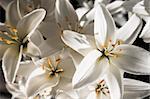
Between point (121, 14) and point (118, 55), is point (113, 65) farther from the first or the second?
point (121, 14)

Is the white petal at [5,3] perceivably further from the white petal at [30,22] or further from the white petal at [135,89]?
the white petal at [135,89]

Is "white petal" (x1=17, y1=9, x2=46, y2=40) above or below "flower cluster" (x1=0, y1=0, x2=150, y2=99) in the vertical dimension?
above

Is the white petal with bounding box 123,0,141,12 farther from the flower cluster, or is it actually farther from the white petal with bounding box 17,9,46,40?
the white petal with bounding box 17,9,46,40

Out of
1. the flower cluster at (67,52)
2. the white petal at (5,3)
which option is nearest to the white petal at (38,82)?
the flower cluster at (67,52)

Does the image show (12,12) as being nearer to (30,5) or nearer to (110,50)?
(30,5)

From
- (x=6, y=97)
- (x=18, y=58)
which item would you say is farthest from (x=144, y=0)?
(x=6, y=97)

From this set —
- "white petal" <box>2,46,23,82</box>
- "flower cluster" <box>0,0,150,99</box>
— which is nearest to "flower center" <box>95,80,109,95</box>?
"flower cluster" <box>0,0,150,99</box>
